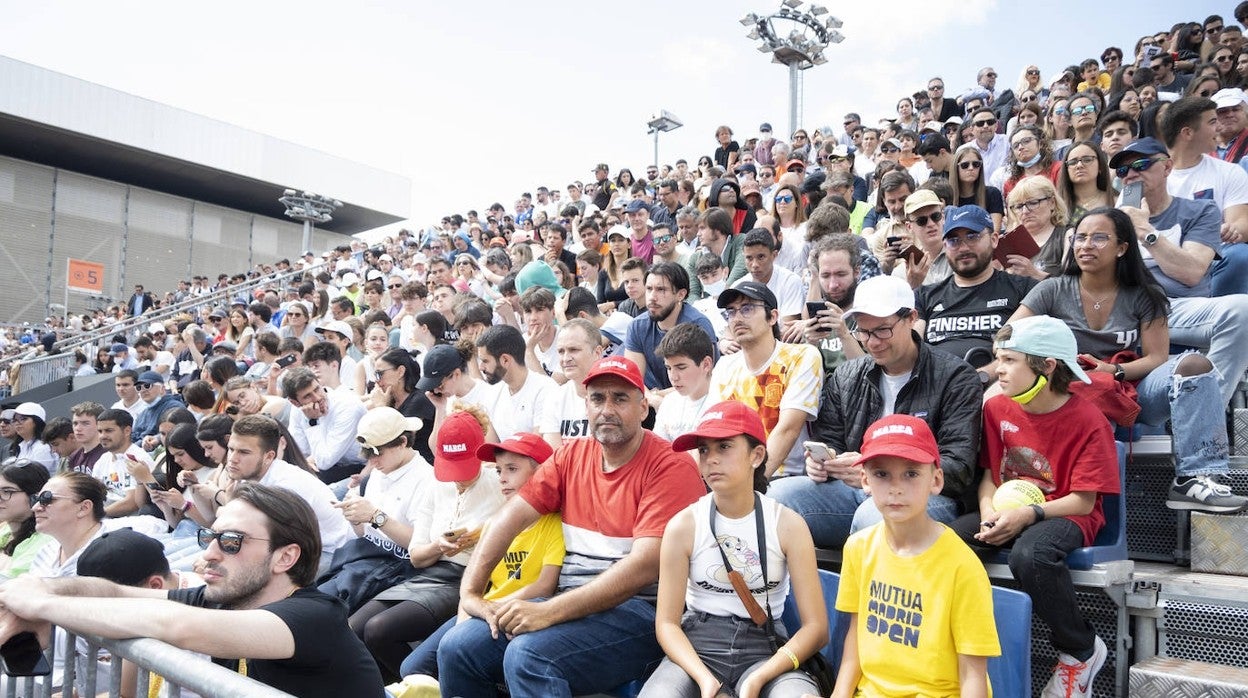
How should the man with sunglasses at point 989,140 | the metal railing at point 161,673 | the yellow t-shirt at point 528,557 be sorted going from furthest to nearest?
the man with sunglasses at point 989,140, the yellow t-shirt at point 528,557, the metal railing at point 161,673

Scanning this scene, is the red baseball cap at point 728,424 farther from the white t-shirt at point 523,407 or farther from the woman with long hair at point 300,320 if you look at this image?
the woman with long hair at point 300,320

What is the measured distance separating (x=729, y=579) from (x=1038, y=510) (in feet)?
3.98

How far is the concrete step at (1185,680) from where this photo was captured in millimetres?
2854

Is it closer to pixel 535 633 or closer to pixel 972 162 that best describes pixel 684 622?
pixel 535 633

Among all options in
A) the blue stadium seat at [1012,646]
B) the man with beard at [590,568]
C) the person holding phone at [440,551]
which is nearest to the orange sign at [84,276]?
the person holding phone at [440,551]

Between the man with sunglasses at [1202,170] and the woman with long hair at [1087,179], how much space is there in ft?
1.17

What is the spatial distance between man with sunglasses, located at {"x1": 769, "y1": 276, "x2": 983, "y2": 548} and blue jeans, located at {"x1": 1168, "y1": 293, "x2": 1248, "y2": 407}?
1.31m

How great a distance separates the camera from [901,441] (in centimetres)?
284

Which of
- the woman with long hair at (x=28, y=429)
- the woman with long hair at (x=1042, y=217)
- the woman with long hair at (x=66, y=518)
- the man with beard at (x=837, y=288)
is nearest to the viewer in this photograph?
the man with beard at (x=837, y=288)

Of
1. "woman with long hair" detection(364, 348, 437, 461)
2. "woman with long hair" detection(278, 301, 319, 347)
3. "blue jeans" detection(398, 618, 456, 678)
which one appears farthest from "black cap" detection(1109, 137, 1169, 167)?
"woman with long hair" detection(278, 301, 319, 347)

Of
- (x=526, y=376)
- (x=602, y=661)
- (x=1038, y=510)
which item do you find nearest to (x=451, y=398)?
(x=526, y=376)

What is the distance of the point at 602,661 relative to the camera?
337 cm

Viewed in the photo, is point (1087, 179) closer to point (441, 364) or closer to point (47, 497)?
point (441, 364)

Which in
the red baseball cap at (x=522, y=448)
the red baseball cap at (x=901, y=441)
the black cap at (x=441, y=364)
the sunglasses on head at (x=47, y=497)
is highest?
the black cap at (x=441, y=364)
